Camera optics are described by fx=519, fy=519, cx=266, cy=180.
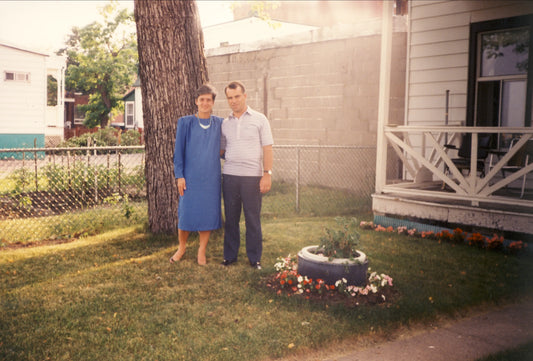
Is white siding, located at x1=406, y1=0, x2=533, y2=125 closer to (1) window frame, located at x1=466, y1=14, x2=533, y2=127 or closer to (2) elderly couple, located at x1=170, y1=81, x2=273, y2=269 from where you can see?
(1) window frame, located at x1=466, y1=14, x2=533, y2=127

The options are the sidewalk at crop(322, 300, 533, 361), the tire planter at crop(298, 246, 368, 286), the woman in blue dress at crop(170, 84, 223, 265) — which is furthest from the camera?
the woman in blue dress at crop(170, 84, 223, 265)

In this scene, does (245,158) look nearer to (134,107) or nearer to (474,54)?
(474,54)

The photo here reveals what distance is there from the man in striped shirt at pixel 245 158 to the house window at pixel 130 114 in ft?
114

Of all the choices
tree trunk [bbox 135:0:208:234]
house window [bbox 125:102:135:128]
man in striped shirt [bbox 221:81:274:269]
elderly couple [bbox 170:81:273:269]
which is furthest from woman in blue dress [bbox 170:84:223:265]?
house window [bbox 125:102:135:128]

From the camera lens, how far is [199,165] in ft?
18.2

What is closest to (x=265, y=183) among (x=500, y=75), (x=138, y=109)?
(x=500, y=75)

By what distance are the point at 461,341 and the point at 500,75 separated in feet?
18.7

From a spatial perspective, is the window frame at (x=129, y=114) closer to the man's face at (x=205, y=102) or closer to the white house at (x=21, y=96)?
the white house at (x=21, y=96)

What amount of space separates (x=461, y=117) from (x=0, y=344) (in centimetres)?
767

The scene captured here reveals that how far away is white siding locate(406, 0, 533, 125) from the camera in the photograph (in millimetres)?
8722

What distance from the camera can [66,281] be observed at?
5.29 meters

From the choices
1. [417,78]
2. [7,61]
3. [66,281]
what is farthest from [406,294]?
[7,61]

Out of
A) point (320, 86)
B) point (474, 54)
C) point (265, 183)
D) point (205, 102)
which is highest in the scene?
point (474, 54)

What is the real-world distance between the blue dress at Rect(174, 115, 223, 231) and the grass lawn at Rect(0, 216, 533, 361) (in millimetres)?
570
